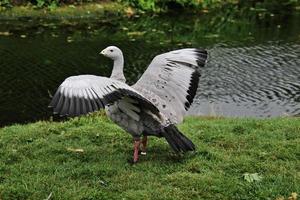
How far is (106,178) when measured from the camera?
8.48 metres

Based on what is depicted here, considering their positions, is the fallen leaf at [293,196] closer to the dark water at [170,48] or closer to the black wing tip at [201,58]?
the black wing tip at [201,58]

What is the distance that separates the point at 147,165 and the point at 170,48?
22.1 metres

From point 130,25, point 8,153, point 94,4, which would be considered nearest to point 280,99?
point 8,153

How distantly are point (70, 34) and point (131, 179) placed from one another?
26.6m

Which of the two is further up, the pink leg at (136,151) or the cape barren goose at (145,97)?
the cape barren goose at (145,97)

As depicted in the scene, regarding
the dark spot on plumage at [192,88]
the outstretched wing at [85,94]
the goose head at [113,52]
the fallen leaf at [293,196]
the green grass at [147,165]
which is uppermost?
the goose head at [113,52]

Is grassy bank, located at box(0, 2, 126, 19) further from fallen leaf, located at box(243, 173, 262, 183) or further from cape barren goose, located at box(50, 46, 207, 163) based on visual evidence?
fallen leaf, located at box(243, 173, 262, 183)

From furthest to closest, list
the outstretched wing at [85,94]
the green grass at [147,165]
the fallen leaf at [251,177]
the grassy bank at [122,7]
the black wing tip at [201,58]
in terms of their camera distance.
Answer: the grassy bank at [122,7]
the black wing tip at [201,58]
the fallen leaf at [251,177]
the green grass at [147,165]
the outstretched wing at [85,94]

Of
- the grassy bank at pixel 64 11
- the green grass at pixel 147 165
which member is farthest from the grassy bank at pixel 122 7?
the green grass at pixel 147 165

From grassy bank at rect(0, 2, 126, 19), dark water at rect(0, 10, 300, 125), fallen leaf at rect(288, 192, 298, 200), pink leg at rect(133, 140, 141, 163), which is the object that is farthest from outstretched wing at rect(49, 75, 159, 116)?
grassy bank at rect(0, 2, 126, 19)

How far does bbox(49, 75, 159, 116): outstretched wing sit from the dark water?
11507 millimetres

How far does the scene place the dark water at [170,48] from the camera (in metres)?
21.3

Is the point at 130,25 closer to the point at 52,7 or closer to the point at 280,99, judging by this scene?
the point at 52,7

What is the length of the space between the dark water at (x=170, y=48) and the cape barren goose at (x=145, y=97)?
32.3 feet
